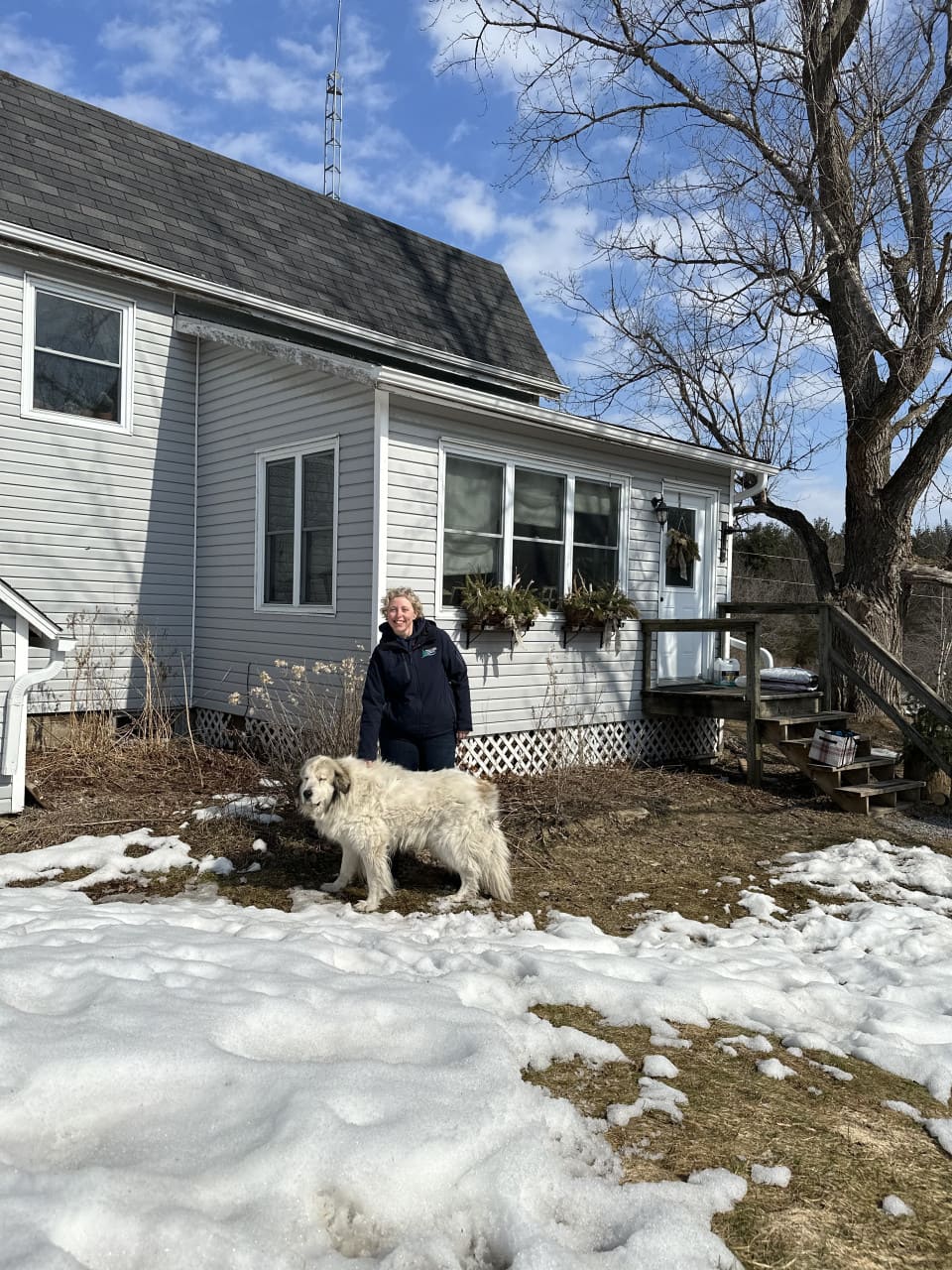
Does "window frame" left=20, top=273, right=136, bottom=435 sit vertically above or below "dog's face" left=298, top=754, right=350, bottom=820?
above

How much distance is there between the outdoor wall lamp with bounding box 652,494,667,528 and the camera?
10.9 metres

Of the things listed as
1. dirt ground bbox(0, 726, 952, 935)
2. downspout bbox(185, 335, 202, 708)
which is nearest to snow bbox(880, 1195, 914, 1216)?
dirt ground bbox(0, 726, 952, 935)

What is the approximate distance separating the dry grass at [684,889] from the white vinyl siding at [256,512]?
4.47 feet

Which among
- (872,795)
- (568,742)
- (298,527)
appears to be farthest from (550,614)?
(872,795)

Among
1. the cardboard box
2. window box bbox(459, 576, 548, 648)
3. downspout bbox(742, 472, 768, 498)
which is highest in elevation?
downspout bbox(742, 472, 768, 498)

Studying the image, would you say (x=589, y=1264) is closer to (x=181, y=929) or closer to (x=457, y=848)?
(x=181, y=929)

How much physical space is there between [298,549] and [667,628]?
430cm

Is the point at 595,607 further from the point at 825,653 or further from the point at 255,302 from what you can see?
the point at 255,302

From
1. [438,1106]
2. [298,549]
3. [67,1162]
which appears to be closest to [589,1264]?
[438,1106]

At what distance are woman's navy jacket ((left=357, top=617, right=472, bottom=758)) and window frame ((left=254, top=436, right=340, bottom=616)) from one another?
2.90 meters

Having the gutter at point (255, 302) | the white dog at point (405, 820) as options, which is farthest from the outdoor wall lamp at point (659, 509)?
the white dog at point (405, 820)

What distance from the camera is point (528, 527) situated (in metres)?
9.59

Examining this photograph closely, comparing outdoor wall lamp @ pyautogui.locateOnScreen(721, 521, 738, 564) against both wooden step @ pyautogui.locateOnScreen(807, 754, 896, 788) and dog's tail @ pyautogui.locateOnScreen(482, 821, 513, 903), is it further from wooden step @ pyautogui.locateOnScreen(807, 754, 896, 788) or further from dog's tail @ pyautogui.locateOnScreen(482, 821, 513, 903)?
dog's tail @ pyautogui.locateOnScreen(482, 821, 513, 903)

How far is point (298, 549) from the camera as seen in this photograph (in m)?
9.30
